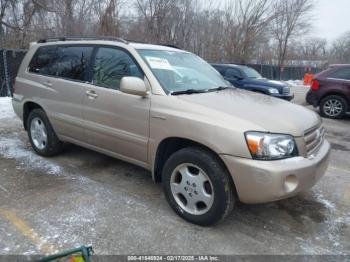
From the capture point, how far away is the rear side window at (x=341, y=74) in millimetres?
9586

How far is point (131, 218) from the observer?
10.9 ft

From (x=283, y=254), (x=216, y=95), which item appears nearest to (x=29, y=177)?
(x=216, y=95)

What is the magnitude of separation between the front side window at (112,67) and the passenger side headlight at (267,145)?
144cm

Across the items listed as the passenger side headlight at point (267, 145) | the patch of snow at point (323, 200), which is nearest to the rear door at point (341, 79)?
the patch of snow at point (323, 200)

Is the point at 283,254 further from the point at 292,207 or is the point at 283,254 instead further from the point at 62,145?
the point at 62,145

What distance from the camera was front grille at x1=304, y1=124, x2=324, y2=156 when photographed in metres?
3.09

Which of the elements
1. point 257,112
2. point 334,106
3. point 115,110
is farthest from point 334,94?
point 115,110

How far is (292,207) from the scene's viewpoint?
3.72 metres

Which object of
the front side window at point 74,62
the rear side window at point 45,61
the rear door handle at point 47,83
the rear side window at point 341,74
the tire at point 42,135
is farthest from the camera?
the rear side window at point 341,74

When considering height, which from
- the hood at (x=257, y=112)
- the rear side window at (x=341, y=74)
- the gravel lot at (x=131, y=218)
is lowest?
the gravel lot at (x=131, y=218)

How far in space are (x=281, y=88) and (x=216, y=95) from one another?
28.0 feet

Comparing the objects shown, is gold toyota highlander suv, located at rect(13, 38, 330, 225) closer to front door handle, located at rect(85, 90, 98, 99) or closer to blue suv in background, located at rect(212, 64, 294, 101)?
front door handle, located at rect(85, 90, 98, 99)

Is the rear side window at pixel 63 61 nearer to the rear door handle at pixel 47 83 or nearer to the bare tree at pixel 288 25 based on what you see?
the rear door handle at pixel 47 83

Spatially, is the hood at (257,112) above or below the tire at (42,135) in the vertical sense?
above
